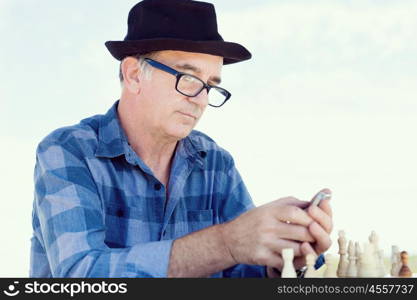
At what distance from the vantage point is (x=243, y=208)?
3148 millimetres

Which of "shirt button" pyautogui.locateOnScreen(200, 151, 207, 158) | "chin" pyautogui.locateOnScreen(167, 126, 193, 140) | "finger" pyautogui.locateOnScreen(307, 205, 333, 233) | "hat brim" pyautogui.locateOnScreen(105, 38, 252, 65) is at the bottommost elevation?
"finger" pyautogui.locateOnScreen(307, 205, 333, 233)

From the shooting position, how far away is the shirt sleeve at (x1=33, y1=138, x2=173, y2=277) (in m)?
2.08

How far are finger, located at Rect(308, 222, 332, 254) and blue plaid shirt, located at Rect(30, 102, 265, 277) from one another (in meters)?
0.47

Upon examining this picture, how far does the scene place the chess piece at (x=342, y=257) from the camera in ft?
8.13

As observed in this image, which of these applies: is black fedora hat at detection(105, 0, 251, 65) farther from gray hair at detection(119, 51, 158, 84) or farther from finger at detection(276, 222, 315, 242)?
finger at detection(276, 222, 315, 242)

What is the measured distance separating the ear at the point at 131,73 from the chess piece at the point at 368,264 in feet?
3.94

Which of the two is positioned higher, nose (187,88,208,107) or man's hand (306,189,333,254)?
nose (187,88,208,107)

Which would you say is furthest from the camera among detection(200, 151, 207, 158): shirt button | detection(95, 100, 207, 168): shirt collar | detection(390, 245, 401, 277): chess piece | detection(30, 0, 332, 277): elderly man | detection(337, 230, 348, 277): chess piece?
detection(200, 151, 207, 158): shirt button

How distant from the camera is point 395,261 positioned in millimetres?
2652

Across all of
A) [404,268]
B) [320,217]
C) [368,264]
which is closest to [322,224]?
[320,217]

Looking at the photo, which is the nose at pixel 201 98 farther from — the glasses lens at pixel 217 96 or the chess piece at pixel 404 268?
the chess piece at pixel 404 268

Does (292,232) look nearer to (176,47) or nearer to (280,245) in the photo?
(280,245)

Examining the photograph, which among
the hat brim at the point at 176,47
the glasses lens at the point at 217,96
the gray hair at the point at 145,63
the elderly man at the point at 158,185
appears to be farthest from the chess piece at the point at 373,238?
the gray hair at the point at 145,63

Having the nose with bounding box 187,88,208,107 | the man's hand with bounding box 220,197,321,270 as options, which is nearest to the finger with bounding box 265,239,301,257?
the man's hand with bounding box 220,197,321,270
